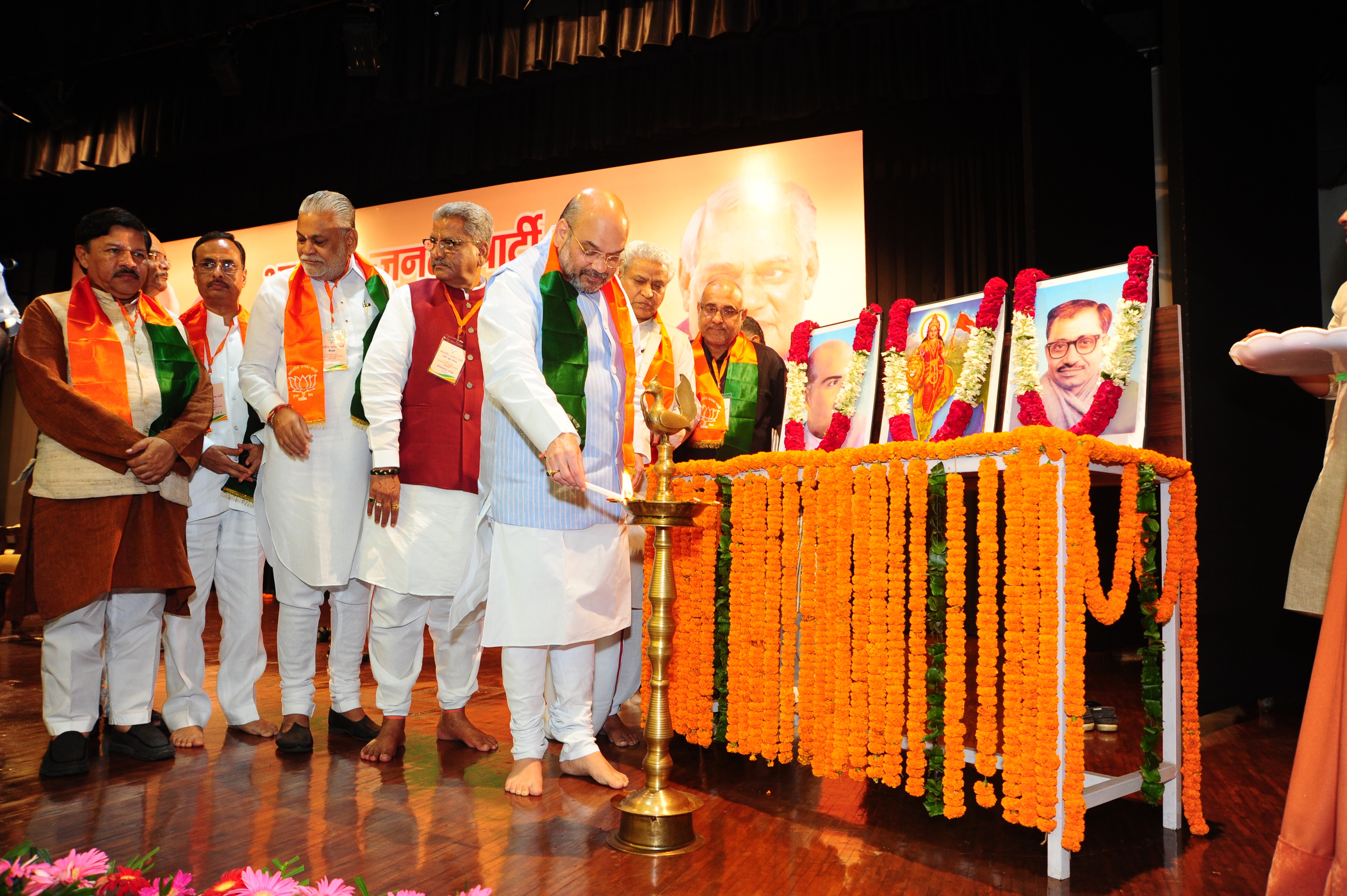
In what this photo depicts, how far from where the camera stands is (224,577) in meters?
3.25

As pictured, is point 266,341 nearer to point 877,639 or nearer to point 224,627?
point 224,627

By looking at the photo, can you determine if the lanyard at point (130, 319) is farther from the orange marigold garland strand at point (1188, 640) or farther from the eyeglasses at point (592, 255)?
the orange marigold garland strand at point (1188, 640)

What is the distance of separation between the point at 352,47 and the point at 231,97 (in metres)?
1.51

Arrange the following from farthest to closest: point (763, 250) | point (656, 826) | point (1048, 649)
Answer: point (763, 250) < point (656, 826) < point (1048, 649)

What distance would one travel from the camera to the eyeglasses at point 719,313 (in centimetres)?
358

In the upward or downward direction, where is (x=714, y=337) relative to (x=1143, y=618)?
upward

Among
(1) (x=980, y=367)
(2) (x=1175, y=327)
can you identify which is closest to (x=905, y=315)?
(1) (x=980, y=367)

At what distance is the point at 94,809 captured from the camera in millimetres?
2307

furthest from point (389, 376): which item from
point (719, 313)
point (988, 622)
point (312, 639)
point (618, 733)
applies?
point (988, 622)

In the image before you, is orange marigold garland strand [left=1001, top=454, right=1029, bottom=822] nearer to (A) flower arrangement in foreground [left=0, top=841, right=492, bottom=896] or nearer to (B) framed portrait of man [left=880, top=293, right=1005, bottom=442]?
(B) framed portrait of man [left=880, top=293, right=1005, bottom=442]

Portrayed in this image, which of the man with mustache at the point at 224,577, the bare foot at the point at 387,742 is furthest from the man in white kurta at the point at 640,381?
the man with mustache at the point at 224,577

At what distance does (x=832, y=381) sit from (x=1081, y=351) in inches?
32.7

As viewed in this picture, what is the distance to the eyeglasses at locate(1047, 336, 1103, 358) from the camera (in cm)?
240

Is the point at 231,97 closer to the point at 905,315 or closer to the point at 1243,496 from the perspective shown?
the point at 905,315
